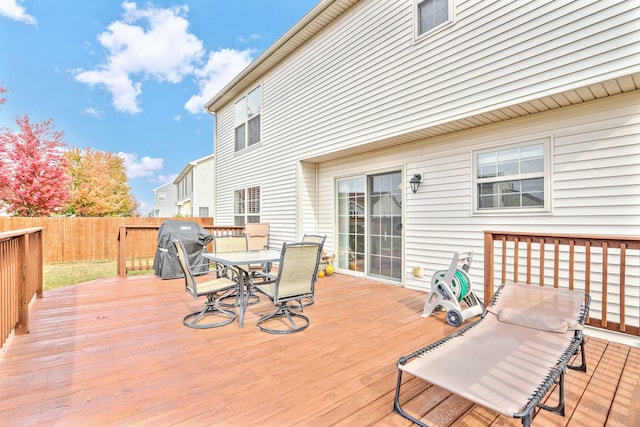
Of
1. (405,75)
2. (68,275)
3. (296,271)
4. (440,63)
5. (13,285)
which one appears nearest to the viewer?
(13,285)

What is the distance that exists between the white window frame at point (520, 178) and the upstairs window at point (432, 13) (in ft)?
6.62

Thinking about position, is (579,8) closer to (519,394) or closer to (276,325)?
(519,394)

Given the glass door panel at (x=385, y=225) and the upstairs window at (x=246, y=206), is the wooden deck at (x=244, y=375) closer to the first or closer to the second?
the glass door panel at (x=385, y=225)

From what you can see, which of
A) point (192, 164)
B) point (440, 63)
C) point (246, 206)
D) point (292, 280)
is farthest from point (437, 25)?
point (192, 164)

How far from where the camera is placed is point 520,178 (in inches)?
158

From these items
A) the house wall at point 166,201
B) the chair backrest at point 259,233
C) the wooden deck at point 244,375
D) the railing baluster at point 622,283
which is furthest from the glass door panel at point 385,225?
the house wall at point 166,201

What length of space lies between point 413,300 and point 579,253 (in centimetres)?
214

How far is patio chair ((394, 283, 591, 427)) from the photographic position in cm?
171

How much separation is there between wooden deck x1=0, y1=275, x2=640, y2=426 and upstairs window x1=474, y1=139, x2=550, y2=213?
1.79m

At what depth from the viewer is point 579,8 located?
3.21 metres

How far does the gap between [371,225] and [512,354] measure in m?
4.02

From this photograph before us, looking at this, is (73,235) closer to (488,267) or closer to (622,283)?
(488,267)

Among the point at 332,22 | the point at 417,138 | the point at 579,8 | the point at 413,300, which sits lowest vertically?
the point at 413,300

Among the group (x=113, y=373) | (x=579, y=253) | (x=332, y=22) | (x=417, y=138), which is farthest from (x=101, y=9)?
(x=579, y=253)
